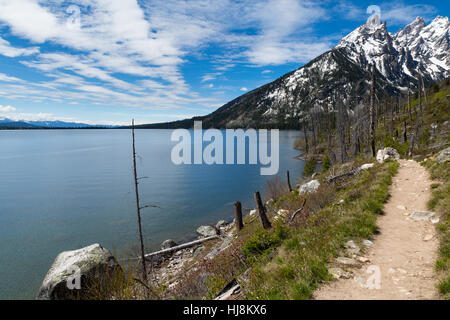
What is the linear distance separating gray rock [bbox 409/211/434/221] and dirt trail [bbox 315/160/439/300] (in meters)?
0.25

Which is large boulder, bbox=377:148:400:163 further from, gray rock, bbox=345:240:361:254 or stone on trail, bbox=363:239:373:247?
gray rock, bbox=345:240:361:254

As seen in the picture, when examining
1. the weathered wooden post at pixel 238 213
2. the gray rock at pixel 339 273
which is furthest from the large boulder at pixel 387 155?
the gray rock at pixel 339 273

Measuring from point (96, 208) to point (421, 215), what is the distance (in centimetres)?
4103

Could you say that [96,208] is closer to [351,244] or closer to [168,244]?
[168,244]

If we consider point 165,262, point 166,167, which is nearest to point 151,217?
point 165,262

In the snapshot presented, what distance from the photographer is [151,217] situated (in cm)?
3538

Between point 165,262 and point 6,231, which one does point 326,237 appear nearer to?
point 165,262

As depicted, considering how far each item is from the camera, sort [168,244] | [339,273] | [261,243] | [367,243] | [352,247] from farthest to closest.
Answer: [168,244]
[261,243]
[367,243]
[352,247]
[339,273]

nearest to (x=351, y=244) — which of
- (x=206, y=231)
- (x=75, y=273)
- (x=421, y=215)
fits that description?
(x=421, y=215)

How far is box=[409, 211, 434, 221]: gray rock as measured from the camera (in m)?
10.2

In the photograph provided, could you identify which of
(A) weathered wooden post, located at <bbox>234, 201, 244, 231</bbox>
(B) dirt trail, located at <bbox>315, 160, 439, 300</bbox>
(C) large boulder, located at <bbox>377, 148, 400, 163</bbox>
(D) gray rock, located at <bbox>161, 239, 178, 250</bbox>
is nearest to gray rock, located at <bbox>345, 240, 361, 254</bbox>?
(B) dirt trail, located at <bbox>315, 160, 439, 300</bbox>

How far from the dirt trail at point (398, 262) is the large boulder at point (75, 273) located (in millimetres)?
11124

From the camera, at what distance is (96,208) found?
39.0 meters

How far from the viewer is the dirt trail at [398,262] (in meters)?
5.96
